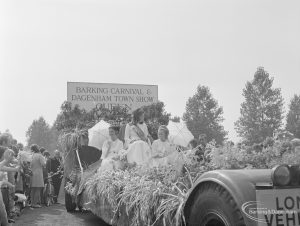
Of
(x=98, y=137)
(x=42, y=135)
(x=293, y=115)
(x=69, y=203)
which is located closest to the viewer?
(x=98, y=137)

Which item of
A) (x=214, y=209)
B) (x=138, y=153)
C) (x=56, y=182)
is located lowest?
(x=56, y=182)

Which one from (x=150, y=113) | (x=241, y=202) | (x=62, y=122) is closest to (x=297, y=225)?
(x=241, y=202)

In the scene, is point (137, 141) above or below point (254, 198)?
above

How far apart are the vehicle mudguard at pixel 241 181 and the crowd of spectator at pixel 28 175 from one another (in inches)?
198

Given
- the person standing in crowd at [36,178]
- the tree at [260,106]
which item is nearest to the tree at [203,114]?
the tree at [260,106]

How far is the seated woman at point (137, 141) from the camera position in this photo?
6.67m

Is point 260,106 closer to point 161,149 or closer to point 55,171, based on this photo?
point 55,171

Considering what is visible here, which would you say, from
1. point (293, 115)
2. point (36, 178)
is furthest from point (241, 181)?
point (293, 115)

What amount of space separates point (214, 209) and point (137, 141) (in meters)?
4.07

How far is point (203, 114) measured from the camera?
4478cm

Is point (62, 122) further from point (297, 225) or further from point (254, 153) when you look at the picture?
point (297, 225)

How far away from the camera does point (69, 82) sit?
23906 mm

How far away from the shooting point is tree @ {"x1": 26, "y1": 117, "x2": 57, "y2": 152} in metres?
91.9

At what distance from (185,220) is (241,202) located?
0.73 metres
